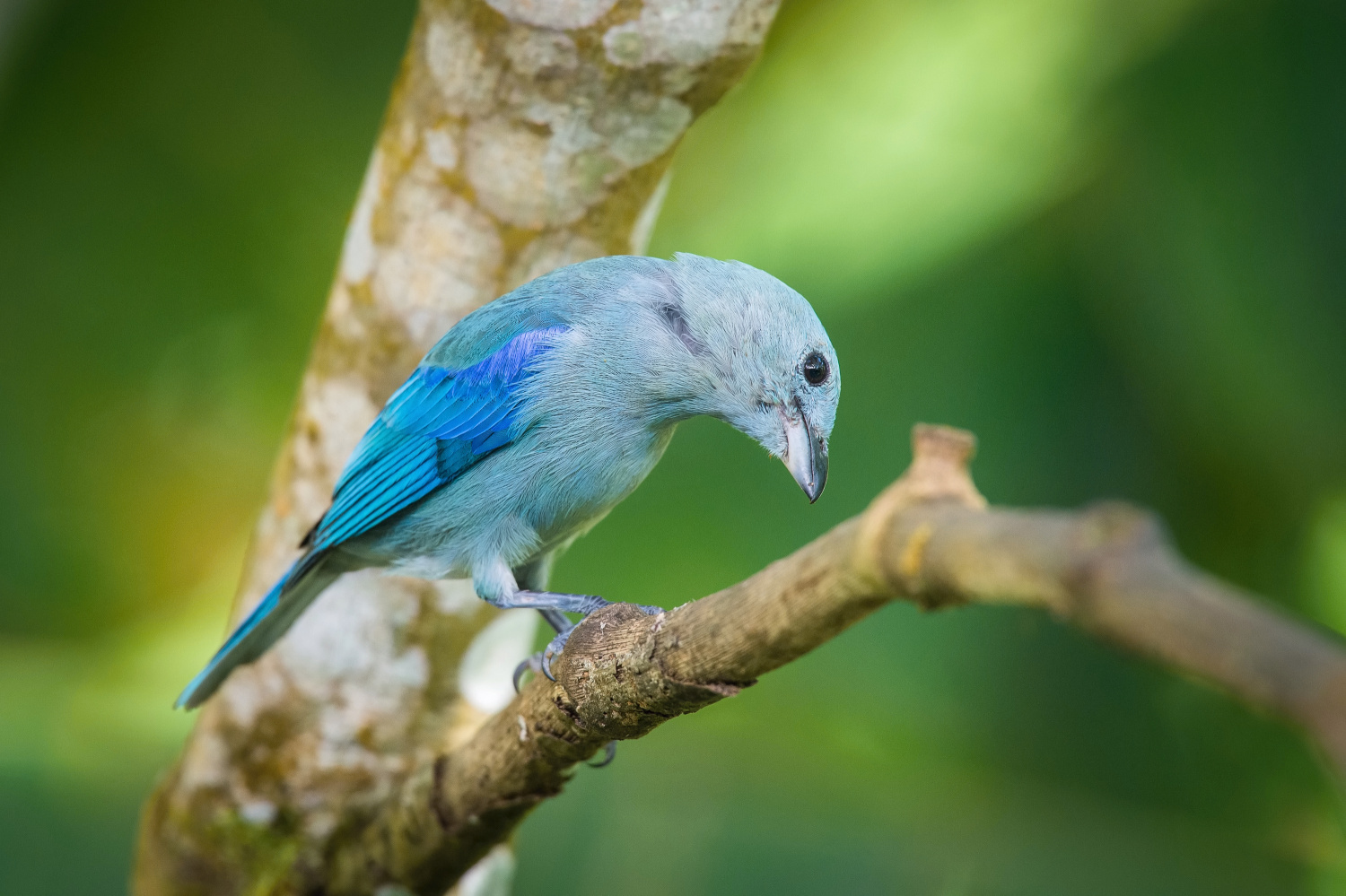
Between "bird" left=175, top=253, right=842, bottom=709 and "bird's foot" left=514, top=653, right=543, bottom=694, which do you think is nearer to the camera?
"bird" left=175, top=253, right=842, bottom=709

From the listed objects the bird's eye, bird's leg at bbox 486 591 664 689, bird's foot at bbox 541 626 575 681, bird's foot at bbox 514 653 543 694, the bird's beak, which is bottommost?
bird's foot at bbox 514 653 543 694

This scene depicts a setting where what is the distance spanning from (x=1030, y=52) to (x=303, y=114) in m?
2.52

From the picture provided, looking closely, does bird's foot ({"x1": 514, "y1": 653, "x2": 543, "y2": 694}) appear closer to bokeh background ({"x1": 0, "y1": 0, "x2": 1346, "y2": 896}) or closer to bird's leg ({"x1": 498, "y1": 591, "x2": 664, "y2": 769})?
bird's leg ({"x1": 498, "y1": 591, "x2": 664, "y2": 769})

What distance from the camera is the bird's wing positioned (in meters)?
1.94

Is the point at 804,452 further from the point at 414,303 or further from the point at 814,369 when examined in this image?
the point at 414,303

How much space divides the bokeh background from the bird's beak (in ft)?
5.60

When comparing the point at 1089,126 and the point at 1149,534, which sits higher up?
the point at 1089,126

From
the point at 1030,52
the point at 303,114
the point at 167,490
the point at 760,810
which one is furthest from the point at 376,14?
the point at 760,810

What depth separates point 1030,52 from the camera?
3.86m

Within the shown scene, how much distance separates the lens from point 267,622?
2.26m

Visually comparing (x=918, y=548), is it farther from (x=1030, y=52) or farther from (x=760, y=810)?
(x=1030, y=52)

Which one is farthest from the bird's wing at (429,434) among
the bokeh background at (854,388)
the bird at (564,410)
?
the bokeh background at (854,388)

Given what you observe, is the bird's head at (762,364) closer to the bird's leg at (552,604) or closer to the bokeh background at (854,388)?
the bird's leg at (552,604)

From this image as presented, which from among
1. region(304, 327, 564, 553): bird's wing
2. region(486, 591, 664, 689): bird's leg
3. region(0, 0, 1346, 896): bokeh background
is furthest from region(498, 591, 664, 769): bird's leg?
region(0, 0, 1346, 896): bokeh background
